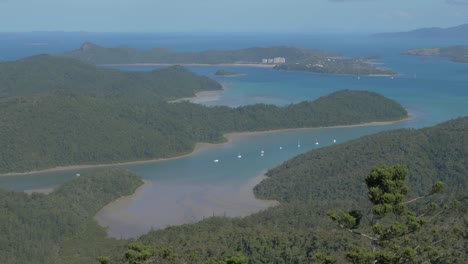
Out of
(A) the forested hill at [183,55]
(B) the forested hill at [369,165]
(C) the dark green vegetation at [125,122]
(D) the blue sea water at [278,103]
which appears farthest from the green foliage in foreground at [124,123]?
(A) the forested hill at [183,55]

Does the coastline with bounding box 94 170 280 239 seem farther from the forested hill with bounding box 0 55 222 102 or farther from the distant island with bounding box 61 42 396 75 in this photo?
the distant island with bounding box 61 42 396 75

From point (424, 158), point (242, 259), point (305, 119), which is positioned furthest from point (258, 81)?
point (242, 259)

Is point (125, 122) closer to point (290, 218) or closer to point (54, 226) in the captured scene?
point (54, 226)

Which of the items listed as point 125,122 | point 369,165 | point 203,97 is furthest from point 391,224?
point 203,97

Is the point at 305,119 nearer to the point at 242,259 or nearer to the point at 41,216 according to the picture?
the point at 41,216

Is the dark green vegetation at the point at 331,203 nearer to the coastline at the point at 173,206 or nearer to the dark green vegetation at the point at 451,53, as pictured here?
the coastline at the point at 173,206

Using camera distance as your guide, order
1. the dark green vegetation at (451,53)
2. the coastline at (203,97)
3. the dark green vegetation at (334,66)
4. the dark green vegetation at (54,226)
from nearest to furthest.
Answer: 1. the dark green vegetation at (54,226)
2. the coastline at (203,97)
3. the dark green vegetation at (334,66)
4. the dark green vegetation at (451,53)
